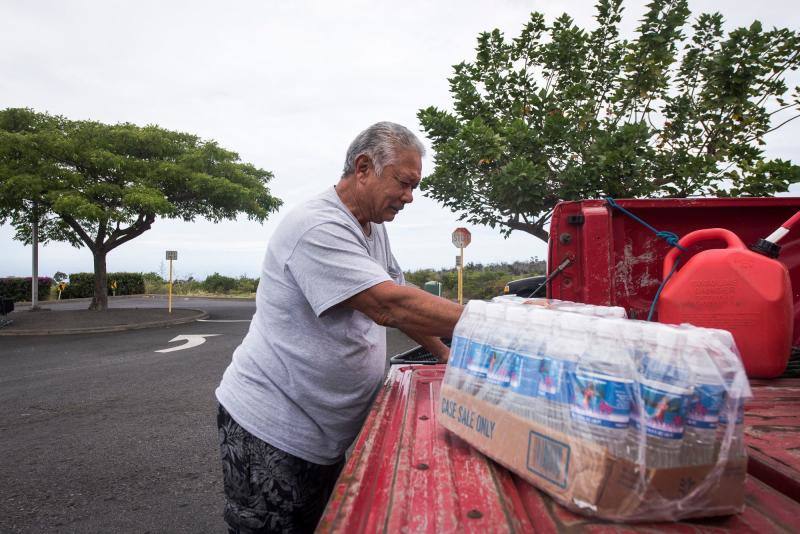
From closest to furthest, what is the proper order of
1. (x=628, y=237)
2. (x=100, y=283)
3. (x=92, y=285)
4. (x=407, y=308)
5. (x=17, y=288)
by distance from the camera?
(x=407, y=308)
(x=628, y=237)
(x=100, y=283)
(x=17, y=288)
(x=92, y=285)

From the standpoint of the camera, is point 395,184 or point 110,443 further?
point 110,443

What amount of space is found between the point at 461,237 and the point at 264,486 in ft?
46.0

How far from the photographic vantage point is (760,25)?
30.2ft

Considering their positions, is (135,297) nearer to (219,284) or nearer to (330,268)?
(219,284)

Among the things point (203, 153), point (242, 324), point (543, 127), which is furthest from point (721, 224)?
point (203, 153)

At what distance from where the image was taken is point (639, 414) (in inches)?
37.7

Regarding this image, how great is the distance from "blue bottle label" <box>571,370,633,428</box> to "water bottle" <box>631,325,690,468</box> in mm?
22

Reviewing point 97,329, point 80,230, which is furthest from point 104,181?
point 97,329

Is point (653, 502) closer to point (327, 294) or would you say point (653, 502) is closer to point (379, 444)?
point (379, 444)

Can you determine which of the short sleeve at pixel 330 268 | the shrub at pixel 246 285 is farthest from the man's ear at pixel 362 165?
the shrub at pixel 246 285

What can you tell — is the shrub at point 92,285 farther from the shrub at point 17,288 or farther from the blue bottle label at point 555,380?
the blue bottle label at point 555,380

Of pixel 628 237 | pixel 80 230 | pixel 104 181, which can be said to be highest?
pixel 104 181

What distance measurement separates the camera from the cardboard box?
37.4 inches

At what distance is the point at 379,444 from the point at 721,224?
2946mm
